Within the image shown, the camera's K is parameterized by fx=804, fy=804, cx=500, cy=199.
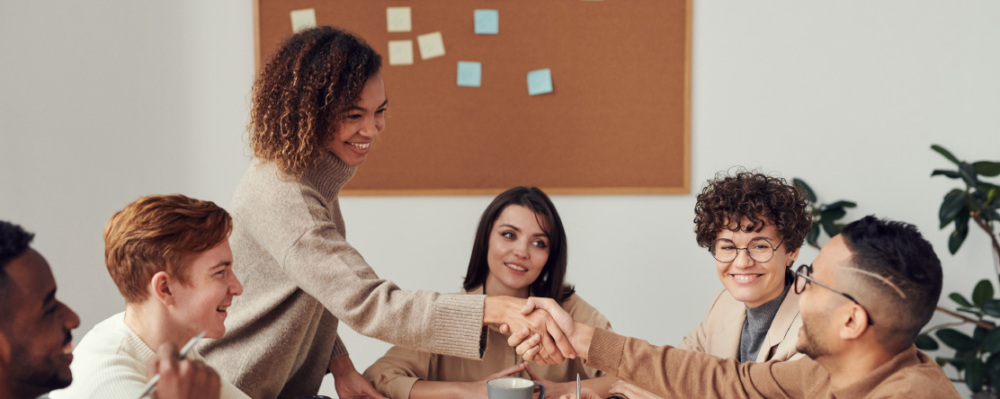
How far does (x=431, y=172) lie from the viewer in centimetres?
325

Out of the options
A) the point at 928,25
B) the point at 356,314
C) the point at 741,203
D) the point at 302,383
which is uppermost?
the point at 928,25

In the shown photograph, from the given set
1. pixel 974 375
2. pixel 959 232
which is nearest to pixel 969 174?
pixel 959 232

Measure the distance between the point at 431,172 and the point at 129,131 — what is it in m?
1.21

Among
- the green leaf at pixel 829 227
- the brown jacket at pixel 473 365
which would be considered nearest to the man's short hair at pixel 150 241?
the brown jacket at pixel 473 365

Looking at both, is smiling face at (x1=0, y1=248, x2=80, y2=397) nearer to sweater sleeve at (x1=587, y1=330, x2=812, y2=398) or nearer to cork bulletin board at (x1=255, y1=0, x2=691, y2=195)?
sweater sleeve at (x1=587, y1=330, x2=812, y2=398)

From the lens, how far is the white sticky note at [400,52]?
10.6ft

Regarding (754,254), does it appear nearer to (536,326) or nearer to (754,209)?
(754,209)

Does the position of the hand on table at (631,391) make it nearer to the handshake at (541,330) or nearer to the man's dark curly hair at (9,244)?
the handshake at (541,330)

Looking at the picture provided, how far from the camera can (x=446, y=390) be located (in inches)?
75.5

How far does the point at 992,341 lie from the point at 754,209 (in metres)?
1.27

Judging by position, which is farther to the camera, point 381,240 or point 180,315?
point 381,240

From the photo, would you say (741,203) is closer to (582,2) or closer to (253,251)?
(253,251)

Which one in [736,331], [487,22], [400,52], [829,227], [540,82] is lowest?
[736,331]

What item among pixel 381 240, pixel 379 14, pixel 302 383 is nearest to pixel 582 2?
pixel 379 14
